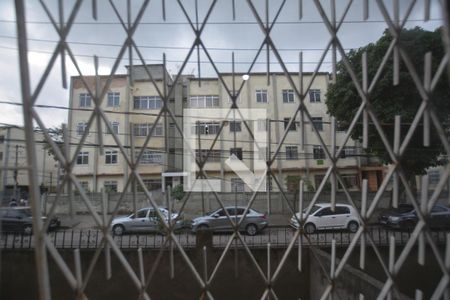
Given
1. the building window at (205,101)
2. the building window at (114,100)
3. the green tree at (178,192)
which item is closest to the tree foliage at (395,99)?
the building window at (205,101)

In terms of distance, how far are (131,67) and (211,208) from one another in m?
17.0

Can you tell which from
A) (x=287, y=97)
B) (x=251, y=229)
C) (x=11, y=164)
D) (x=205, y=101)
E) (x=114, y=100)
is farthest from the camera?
(x=205, y=101)

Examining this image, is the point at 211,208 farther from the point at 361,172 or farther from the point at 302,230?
the point at 302,230

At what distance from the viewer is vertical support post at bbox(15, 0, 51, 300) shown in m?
1.46

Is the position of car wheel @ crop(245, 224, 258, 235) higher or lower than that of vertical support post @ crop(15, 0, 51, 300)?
lower

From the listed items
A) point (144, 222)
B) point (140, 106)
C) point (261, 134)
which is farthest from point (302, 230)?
point (140, 106)

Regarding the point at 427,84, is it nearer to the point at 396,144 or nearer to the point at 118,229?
the point at 396,144

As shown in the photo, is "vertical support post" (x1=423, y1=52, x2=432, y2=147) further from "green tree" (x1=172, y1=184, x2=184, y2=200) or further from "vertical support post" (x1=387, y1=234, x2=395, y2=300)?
"green tree" (x1=172, y1=184, x2=184, y2=200)

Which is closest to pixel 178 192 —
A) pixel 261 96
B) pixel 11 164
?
pixel 261 96

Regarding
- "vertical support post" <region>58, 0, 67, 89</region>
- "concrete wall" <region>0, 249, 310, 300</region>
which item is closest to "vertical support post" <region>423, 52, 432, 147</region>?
"vertical support post" <region>58, 0, 67, 89</region>

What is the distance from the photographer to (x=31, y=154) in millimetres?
1491

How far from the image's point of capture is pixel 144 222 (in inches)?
526

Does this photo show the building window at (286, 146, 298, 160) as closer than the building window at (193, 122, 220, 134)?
No
